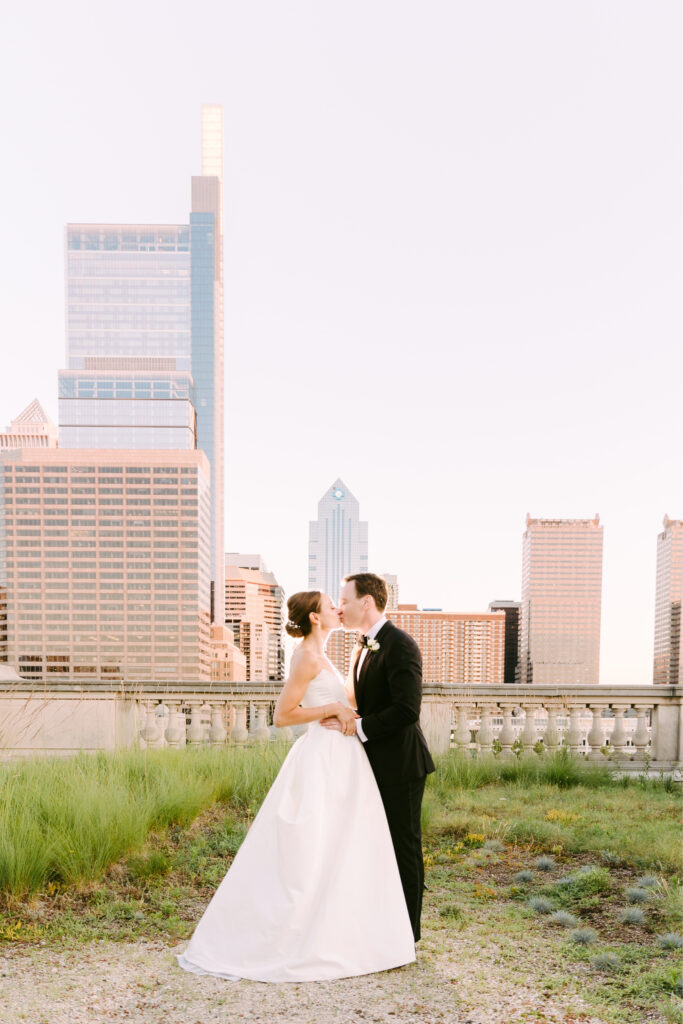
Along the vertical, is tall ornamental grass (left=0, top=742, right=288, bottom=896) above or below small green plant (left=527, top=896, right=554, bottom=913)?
above

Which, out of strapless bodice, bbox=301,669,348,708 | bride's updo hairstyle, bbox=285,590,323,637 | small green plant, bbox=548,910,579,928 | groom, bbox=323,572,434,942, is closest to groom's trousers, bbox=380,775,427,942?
groom, bbox=323,572,434,942

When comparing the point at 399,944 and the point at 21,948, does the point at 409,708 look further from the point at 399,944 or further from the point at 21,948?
the point at 21,948

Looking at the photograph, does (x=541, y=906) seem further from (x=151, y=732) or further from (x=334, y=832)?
(x=151, y=732)

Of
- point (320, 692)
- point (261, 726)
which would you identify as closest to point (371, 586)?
point (320, 692)

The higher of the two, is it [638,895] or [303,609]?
[303,609]

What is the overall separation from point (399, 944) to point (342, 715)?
128 cm

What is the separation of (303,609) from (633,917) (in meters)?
3.08

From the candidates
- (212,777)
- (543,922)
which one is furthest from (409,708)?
(212,777)

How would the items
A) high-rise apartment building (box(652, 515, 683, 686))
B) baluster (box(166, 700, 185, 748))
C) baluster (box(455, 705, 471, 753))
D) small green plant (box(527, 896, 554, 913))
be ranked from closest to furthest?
1. small green plant (box(527, 896, 554, 913))
2. baluster (box(166, 700, 185, 748))
3. baluster (box(455, 705, 471, 753))
4. high-rise apartment building (box(652, 515, 683, 686))

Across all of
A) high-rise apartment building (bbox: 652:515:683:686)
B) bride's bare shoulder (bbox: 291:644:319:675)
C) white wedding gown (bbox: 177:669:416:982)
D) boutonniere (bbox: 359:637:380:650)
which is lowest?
high-rise apartment building (bbox: 652:515:683:686)

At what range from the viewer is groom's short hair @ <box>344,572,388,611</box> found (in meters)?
4.14

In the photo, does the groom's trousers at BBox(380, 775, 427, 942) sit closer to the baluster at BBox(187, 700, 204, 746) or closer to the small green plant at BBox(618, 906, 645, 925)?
the small green plant at BBox(618, 906, 645, 925)

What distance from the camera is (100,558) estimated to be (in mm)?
169750

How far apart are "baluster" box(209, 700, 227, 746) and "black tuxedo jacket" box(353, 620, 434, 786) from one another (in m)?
6.25
